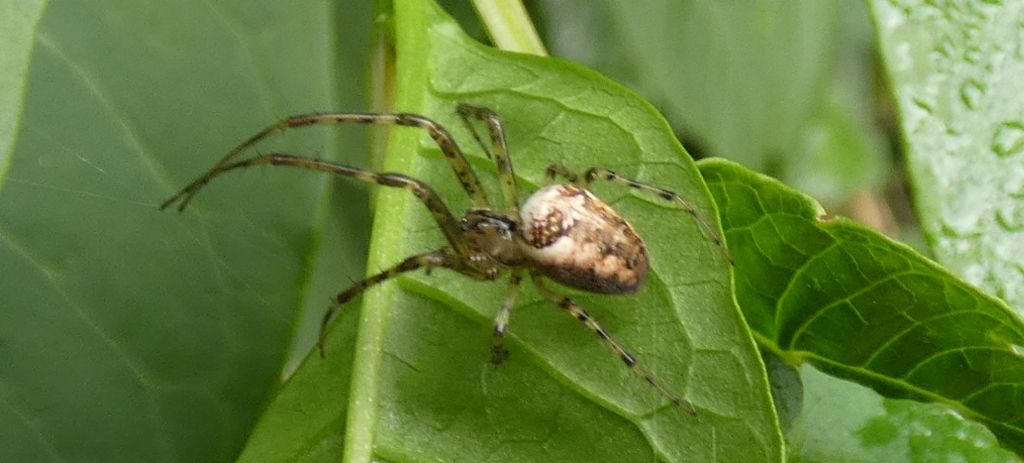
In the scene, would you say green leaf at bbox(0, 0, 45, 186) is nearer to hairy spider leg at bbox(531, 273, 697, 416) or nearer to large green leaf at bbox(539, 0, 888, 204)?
hairy spider leg at bbox(531, 273, 697, 416)

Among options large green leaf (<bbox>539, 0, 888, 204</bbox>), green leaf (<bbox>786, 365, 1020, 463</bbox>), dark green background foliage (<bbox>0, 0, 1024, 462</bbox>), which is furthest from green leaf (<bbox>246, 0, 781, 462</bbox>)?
large green leaf (<bbox>539, 0, 888, 204</bbox>)

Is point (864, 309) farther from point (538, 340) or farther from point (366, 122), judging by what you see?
point (366, 122)

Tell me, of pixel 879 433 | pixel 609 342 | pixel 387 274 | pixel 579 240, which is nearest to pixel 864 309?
pixel 879 433

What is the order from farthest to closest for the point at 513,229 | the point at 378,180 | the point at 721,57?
the point at 721,57
the point at 513,229
the point at 378,180

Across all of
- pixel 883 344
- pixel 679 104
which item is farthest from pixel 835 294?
pixel 679 104

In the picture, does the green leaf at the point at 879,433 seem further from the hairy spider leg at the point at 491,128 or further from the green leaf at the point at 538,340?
the hairy spider leg at the point at 491,128

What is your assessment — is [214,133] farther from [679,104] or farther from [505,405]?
[679,104]
